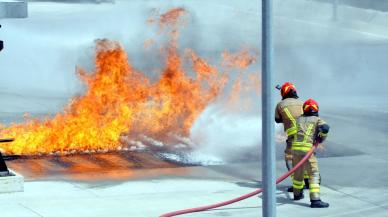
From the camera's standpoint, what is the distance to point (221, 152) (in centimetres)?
1619

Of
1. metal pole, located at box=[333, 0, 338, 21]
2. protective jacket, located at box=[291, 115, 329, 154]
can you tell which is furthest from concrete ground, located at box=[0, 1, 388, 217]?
metal pole, located at box=[333, 0, 338, 21]

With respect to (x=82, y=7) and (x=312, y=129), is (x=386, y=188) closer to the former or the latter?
(x=312, y=129)

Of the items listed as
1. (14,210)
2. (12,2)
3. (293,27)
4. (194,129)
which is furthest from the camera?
(293,27)

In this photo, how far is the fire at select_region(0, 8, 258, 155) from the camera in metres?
15.8

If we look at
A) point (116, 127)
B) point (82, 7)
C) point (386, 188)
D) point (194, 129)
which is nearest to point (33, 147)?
→ point (116, 127)

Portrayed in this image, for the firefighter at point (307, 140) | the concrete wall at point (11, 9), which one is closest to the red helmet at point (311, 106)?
the firefighter at point (307, 140)

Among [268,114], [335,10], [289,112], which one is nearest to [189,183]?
[289,112]

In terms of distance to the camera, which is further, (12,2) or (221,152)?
(221,152)

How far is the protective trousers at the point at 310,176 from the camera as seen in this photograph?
12992mm

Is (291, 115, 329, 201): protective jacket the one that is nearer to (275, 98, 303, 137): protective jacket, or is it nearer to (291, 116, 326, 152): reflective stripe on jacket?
(291, 116, 326, 152): reflective stripe on jacket

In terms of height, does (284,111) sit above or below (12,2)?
below

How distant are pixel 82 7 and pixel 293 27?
28.3 ft

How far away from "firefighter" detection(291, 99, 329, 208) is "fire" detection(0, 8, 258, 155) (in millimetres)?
3662

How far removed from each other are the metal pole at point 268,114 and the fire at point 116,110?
22.6 ft
